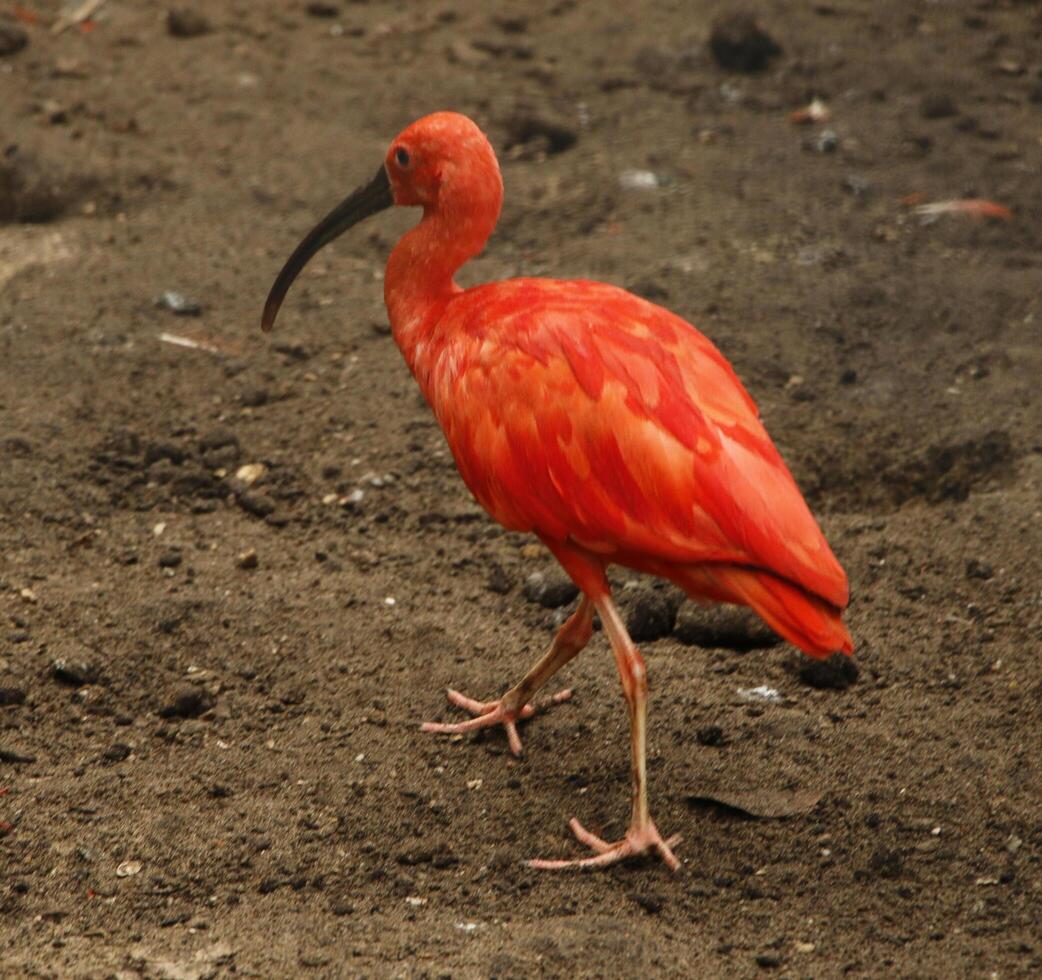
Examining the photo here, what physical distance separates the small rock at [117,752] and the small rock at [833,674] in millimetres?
1920

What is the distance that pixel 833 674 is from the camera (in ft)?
14.7

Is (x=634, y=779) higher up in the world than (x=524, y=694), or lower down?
higher up

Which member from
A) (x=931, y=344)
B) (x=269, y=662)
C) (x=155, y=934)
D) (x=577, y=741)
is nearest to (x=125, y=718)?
(x=269, y=662)

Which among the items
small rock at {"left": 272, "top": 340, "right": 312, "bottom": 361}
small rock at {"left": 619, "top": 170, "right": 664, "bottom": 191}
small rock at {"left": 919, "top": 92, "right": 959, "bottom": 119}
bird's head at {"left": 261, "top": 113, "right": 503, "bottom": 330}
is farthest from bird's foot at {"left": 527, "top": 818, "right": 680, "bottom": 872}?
small rock at {"left": 919, "top": 92, "right": 959, "bottom": 119}

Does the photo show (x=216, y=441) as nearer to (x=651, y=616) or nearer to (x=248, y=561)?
(x=248, y=561)

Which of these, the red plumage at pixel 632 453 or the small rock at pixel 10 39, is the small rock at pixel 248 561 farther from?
the small rock at pixel 10 39

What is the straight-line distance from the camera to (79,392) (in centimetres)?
577

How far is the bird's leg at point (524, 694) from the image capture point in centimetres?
423

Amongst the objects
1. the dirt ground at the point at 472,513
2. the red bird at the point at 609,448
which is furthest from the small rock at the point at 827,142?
the red bird at the point at 609,448

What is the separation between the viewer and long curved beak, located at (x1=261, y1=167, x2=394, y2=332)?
450 centimetres

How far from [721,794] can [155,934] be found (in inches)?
57.9

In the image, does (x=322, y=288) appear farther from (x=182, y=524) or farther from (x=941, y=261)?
(x=941, y=261)

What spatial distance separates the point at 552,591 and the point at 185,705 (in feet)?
3.96

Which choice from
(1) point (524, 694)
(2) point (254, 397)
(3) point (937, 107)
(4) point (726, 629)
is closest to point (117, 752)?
(1) point (524, 694)
